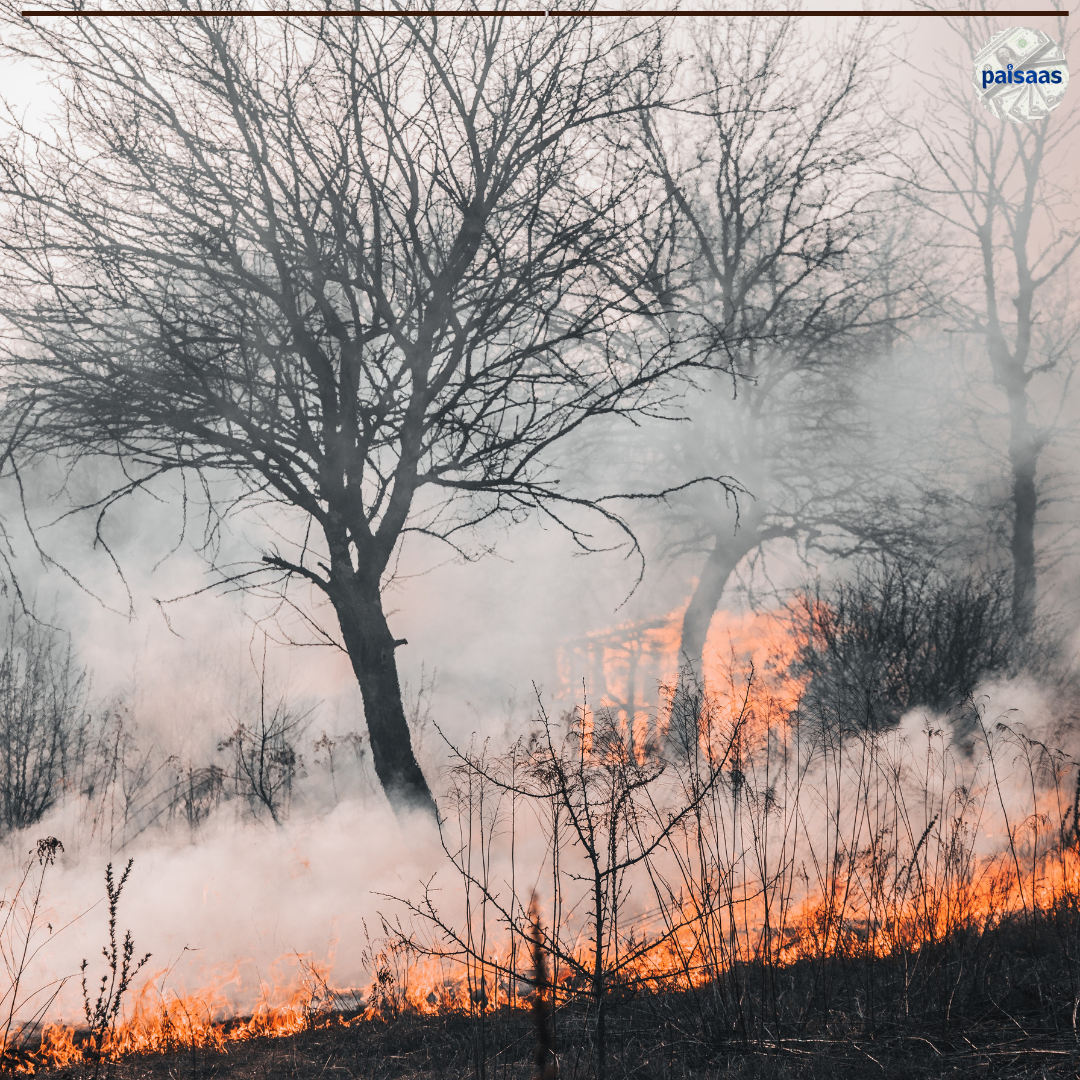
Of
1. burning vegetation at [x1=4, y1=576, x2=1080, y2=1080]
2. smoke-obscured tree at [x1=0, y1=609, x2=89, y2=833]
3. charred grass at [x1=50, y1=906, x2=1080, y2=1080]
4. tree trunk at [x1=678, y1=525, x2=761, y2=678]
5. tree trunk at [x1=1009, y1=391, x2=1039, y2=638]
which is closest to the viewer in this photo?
charred grass at [x1=50, y1=906, x2=1080, y2=1080]

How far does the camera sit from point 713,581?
8.70 metres

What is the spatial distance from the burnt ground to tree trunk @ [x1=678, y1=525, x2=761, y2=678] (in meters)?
5.51

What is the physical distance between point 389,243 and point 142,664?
6.47m

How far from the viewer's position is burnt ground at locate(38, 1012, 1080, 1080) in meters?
2.46

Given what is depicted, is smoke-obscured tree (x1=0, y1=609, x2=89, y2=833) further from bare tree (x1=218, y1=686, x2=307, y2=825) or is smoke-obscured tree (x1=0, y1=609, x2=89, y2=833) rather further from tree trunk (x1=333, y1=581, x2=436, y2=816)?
tree trunk (x1=333, y1=581, x2=436, y2=816)

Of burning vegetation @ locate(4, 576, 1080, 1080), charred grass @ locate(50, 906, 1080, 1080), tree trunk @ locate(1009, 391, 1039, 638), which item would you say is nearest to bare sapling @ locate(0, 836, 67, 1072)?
burning vegetation @ locate(4, 576, 1080, 1080)

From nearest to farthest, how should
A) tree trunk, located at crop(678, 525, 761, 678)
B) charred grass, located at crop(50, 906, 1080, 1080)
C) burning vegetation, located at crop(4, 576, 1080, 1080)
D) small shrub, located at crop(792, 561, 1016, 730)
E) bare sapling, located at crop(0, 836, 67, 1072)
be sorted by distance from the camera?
1. charred grass, located at crop(50, 906, 1080, 1080)
2. burning vegetation, located at crop(4, 576, 1080, 1080)
3. bare sapling, located at crop(0, 836, 67, 1072)
4. small shrub, located at crop(792, 561, 1016, 730)
5. tree trunk, located at crop(678, 525, 761, 678)

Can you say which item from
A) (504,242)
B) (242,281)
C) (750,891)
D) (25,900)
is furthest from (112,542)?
(750,891)

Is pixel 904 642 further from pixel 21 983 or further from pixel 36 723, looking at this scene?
pixel 36 723

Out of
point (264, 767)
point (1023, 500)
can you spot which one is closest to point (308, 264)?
point (264, 767)

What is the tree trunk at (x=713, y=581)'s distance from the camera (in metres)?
8.54

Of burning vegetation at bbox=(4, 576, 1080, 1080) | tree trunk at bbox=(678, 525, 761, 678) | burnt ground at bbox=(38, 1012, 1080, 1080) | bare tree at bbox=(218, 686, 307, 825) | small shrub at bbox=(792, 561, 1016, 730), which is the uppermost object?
tree trunk at bbox=(678, 525, 761, 678)

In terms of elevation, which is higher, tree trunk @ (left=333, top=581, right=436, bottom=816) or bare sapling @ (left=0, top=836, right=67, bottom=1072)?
tree trunk @ (left=333, top=581, right=436, bottom=816)

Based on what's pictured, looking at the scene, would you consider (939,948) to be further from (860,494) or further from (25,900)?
(860,494)
